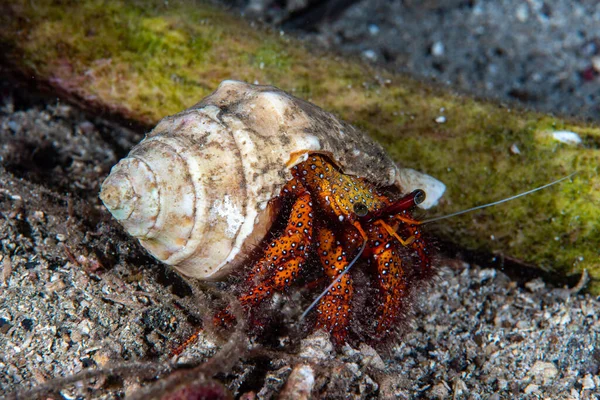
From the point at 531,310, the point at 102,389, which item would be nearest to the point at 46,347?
the point at 102,389

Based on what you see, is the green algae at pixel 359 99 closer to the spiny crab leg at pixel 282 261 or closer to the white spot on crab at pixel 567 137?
the white spot on crab at pixel 567 137

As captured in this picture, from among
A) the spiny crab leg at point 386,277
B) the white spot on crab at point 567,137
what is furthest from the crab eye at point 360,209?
the white spot on crab at point 567,137

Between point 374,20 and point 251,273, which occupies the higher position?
point 251,273

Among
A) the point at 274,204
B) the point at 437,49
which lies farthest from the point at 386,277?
the point at 437,49

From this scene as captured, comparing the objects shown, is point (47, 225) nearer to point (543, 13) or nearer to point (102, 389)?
point (102, 389)

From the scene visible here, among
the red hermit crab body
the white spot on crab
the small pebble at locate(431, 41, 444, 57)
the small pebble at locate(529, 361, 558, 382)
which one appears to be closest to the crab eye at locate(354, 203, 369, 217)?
the red hermit crab body
